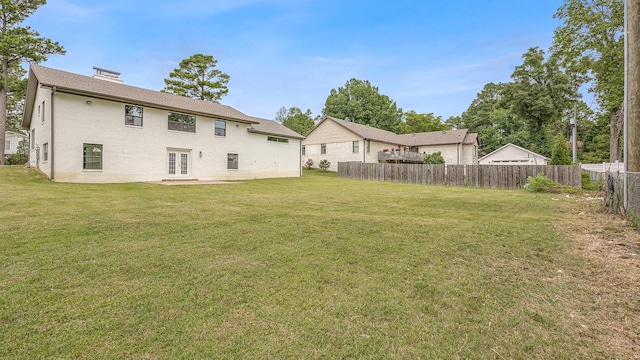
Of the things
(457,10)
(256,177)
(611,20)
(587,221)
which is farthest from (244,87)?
(587,221)

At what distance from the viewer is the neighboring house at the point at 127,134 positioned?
13359mm

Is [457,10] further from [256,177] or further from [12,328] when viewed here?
[12,328]

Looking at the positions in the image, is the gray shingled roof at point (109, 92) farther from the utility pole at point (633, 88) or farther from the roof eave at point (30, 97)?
the utility pole at point (633, 88)

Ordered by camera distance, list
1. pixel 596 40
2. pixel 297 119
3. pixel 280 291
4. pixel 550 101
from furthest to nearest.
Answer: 1. pixel 297 119
2. pixel 550 101
3. pixel 596 40
4. pixel 280 291

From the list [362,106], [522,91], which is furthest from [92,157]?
[522,91]

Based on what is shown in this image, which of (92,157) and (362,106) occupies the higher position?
(362,106)

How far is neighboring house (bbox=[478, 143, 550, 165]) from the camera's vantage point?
92.5ft

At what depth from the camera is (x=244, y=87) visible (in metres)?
33.9

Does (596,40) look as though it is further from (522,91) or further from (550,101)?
(522,91)

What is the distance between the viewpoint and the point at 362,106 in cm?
4281

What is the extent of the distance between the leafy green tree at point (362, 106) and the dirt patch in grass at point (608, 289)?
38.5 m

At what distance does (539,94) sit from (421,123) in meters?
17.9

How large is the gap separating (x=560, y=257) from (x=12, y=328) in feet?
19.1

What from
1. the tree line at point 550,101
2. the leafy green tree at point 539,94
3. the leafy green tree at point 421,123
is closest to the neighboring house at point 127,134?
the tree line at point 550,101
